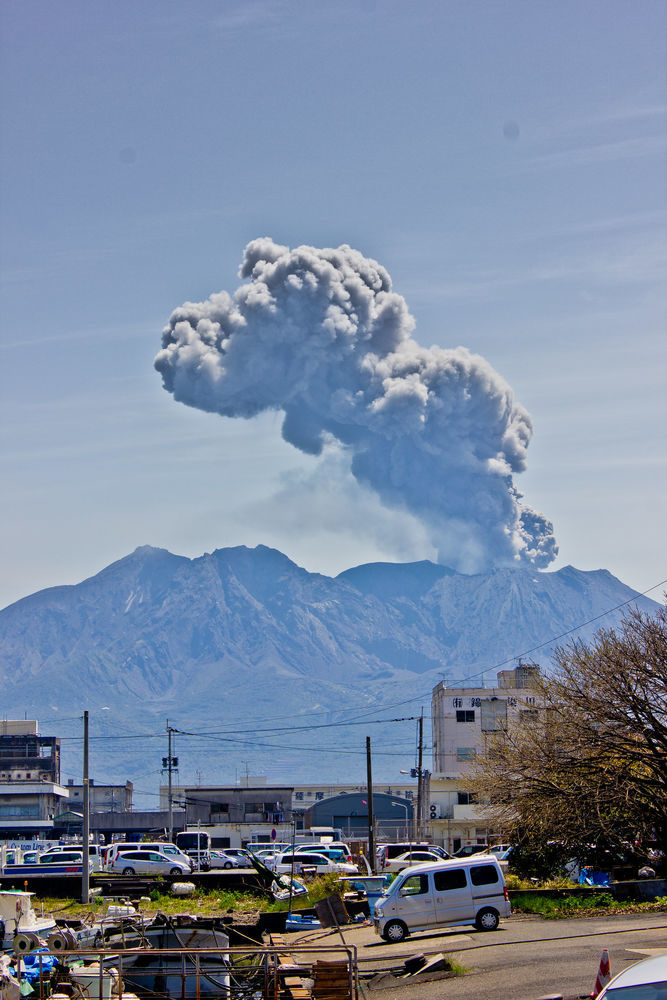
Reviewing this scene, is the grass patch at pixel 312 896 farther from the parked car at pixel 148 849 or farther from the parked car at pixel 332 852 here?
the parked car at pixel 148 849

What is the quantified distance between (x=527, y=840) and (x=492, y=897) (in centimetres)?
1392

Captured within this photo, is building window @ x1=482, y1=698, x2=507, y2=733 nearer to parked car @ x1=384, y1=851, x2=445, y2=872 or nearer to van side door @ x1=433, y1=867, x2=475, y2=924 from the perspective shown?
parked car @ x1=384, y1=851, x2=445, y2=872

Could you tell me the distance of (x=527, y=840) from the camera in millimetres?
42188

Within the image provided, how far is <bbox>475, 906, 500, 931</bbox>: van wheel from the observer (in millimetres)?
28578

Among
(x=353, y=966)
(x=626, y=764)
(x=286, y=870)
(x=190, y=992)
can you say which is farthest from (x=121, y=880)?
(x=353, y=966)

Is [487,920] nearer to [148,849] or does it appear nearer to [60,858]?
Result: [148,849]

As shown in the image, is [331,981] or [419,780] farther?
[419,780]

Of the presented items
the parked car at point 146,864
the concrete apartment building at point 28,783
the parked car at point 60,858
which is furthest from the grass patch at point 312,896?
the concrete apartment building at point 28,783

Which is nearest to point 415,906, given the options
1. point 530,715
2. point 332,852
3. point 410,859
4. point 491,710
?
point 530,715

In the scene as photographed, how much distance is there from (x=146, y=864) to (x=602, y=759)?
82.4ft

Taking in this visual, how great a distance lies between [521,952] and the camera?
24672mm

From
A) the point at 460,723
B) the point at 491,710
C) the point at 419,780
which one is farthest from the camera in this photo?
the point at 460,723

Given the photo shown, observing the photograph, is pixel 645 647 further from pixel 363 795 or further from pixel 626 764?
pixel 363 795

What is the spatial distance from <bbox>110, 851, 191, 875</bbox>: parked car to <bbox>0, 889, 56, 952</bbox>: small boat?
24.3 meters
